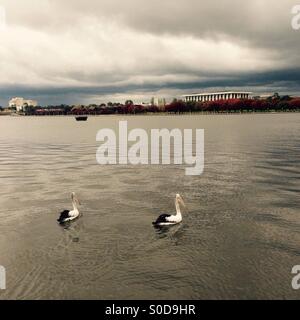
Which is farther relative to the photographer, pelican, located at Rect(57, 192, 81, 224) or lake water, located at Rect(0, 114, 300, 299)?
pelican, located at Rect(57, 192, 81, 224)

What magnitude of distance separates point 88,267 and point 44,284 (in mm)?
2116

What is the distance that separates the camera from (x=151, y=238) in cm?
2091

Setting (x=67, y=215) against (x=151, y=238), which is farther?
(x=67, y=215)

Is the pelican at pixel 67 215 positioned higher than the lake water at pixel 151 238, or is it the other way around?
the pelican at pixel 67 215

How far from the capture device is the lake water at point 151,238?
1585cm

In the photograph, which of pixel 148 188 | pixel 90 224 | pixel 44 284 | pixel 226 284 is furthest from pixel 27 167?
pixel 226 284

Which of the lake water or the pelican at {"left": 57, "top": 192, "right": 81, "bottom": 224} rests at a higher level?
the pelican at {"left": 57, "top": 192, "right": 81, "bottom": 224}

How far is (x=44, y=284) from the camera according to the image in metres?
16.1

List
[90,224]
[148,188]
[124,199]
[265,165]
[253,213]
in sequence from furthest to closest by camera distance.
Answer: [265,165] < [148,188] < [124,199] < [253,213] < [90,224]

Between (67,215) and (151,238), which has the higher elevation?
(67,215)

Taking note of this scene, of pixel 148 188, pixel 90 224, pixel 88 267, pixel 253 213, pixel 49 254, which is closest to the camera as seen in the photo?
pixel 88 267

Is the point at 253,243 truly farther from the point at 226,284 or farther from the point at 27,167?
the point at 27,167

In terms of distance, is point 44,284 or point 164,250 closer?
point 44,284

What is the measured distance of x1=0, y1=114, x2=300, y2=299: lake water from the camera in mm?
15852
